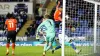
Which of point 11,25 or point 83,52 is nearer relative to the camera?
point 83,52

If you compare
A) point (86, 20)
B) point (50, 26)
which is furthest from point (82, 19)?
point (50, 26)

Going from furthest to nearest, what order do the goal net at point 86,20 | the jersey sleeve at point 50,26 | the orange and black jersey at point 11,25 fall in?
the orange and black jersey at point 11,25
the jersey sleeve at point 50,26
the goal net at point 86,20

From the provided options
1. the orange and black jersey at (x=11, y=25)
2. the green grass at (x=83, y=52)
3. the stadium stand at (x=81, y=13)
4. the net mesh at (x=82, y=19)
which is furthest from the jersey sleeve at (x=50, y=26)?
the orange and black jersey at (x=11, y=25)

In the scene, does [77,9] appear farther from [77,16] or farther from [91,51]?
[91,51]

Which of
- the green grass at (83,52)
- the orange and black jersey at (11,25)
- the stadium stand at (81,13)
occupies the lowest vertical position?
the green grass at (83,52)

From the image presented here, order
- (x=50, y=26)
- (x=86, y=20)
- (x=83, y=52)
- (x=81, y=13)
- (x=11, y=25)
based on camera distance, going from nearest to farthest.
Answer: (x=86, y=20) < (x=83, y=52) < (x=81, y=13) < (x=50, y=26) < (x=11, y=25)

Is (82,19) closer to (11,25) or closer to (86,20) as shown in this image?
(86,20)

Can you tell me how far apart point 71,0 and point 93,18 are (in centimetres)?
97

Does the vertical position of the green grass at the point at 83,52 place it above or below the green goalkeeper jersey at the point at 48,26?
below

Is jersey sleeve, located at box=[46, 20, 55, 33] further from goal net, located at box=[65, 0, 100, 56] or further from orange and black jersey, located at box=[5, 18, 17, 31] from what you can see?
orange and black jersey, located at box=[5, 18, 17, 31]

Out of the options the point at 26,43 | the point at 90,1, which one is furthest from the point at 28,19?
the point at 90,1

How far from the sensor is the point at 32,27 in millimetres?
25547

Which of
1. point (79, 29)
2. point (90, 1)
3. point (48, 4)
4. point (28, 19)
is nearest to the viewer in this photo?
point (90, 1)

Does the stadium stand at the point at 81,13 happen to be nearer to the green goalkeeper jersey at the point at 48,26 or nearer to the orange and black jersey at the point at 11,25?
the green goalkeeper jersey at the point at 48,26
